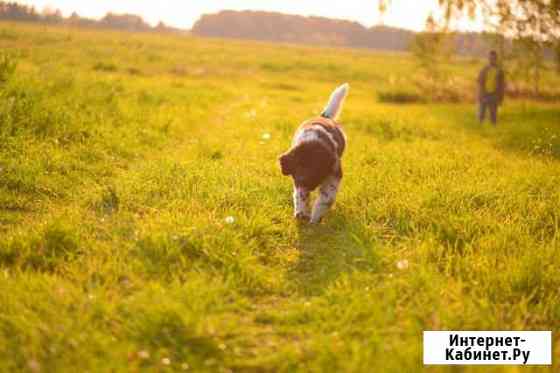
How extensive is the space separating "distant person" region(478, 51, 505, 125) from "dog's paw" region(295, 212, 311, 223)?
11.1 m

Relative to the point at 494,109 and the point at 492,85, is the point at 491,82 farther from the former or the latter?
the point at 494,109

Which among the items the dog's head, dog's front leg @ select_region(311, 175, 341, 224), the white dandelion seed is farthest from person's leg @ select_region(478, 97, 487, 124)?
the white dandelion seed

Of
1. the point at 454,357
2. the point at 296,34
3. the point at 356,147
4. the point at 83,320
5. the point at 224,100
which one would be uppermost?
the point at 296,34

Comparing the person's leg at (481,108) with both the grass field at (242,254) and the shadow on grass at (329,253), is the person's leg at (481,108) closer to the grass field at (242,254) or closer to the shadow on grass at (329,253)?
the grass field at (242,254)

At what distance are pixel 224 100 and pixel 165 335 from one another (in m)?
14.6

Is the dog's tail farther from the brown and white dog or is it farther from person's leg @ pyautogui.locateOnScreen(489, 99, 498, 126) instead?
person's leg @ pyautogui.locateOnScreen(489, 99, 498, 126)

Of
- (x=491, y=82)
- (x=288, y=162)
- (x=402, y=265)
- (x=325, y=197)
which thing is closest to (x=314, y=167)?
(x=288, y=162)

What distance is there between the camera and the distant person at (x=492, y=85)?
44.6ft

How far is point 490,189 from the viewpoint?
5680 millimetres

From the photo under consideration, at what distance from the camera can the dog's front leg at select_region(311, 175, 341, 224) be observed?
4.93 m

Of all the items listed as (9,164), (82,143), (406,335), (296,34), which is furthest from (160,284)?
(296,34)

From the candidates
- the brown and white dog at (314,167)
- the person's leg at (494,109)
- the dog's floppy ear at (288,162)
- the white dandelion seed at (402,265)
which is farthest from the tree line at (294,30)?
the white dandelion seed at (402,265)

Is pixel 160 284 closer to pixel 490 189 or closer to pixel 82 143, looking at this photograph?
pixel 490 189

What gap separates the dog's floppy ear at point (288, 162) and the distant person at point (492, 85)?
1115 cm
